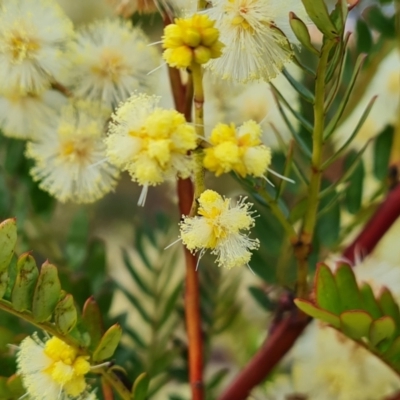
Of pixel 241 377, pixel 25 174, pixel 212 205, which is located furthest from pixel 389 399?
pixel 25 174

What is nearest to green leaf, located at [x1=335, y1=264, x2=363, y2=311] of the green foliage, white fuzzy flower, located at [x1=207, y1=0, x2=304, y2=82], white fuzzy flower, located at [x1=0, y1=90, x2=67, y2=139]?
the green foliage

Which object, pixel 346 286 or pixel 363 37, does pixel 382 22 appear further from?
pixel 346 286

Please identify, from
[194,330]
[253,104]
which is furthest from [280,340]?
[253,104]

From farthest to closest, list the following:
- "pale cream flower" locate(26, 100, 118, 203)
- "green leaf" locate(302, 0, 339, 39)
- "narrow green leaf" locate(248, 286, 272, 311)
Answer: "narrow green leaf" locate(248, 286, 272, 311) → "pale cream flower" locate(26, 100, 118, 203) → "green leaf" locate(302, 0, 339, 39)

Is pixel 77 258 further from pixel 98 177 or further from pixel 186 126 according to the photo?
pixel 186 126

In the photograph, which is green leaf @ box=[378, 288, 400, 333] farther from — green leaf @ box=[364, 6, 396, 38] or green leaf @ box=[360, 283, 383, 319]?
green leaf @ box=[364, 6, 396, 38]
